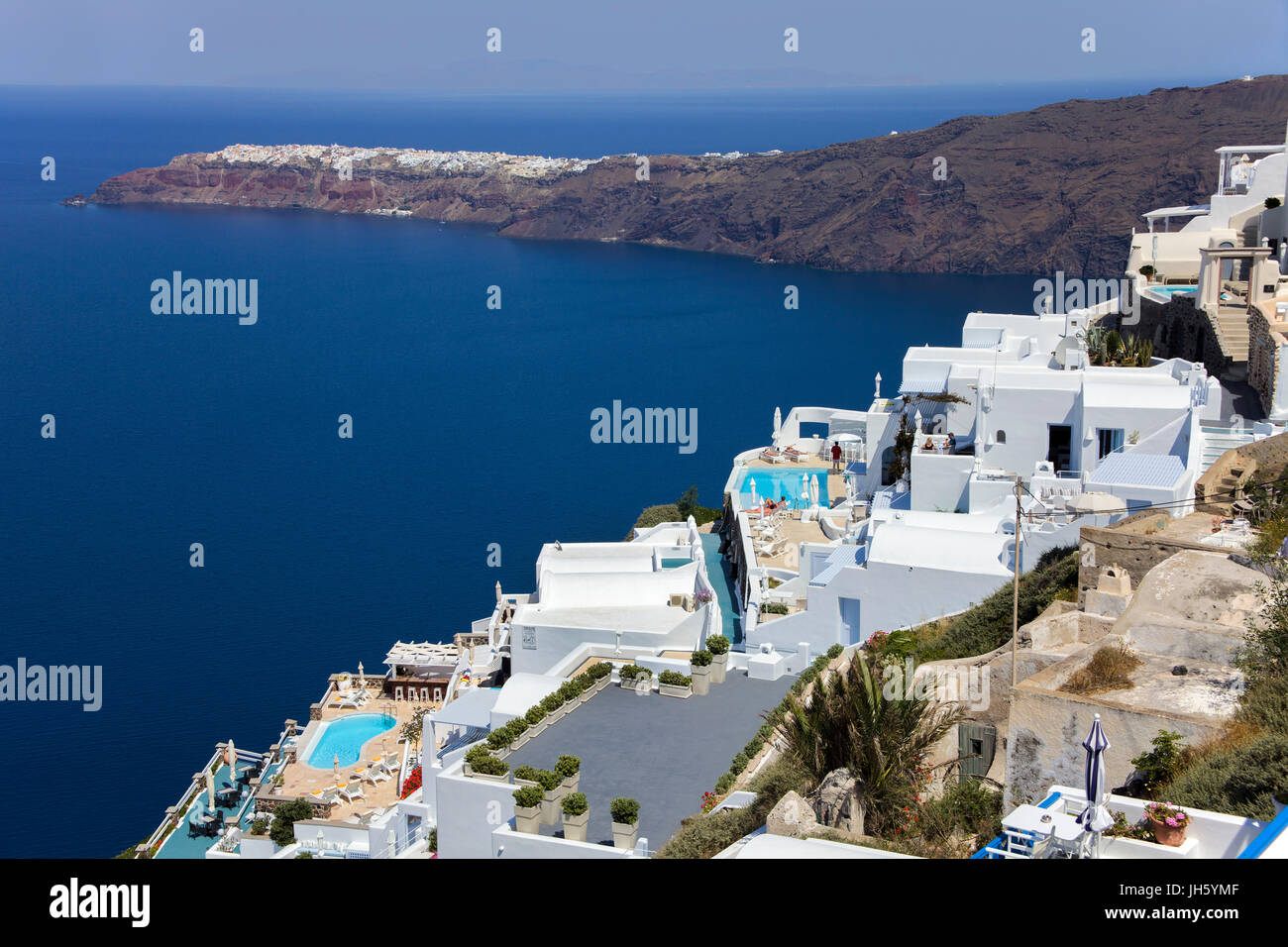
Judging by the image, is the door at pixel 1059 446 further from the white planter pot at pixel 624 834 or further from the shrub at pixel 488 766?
the white planter pot at pixel 624 834

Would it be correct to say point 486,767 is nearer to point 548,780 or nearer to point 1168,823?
point 548,780

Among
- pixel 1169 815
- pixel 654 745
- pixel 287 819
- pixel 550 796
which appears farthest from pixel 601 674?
pixel 1169 815

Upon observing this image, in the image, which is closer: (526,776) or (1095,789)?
(1095,789)

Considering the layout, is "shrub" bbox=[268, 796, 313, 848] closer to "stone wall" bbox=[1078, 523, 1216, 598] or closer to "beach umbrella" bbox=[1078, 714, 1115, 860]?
"stone wall" bbox=[1078, 523, 1216, 598]

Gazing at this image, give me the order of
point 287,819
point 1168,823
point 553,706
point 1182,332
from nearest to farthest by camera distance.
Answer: point 1168,823
point 553,706
point 287,819
point 1182,332

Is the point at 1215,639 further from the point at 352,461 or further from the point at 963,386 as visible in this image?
the point at 352,461

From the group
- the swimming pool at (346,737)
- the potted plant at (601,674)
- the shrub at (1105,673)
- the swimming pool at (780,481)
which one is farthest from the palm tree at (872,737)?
the swimming pool at (780,481)
